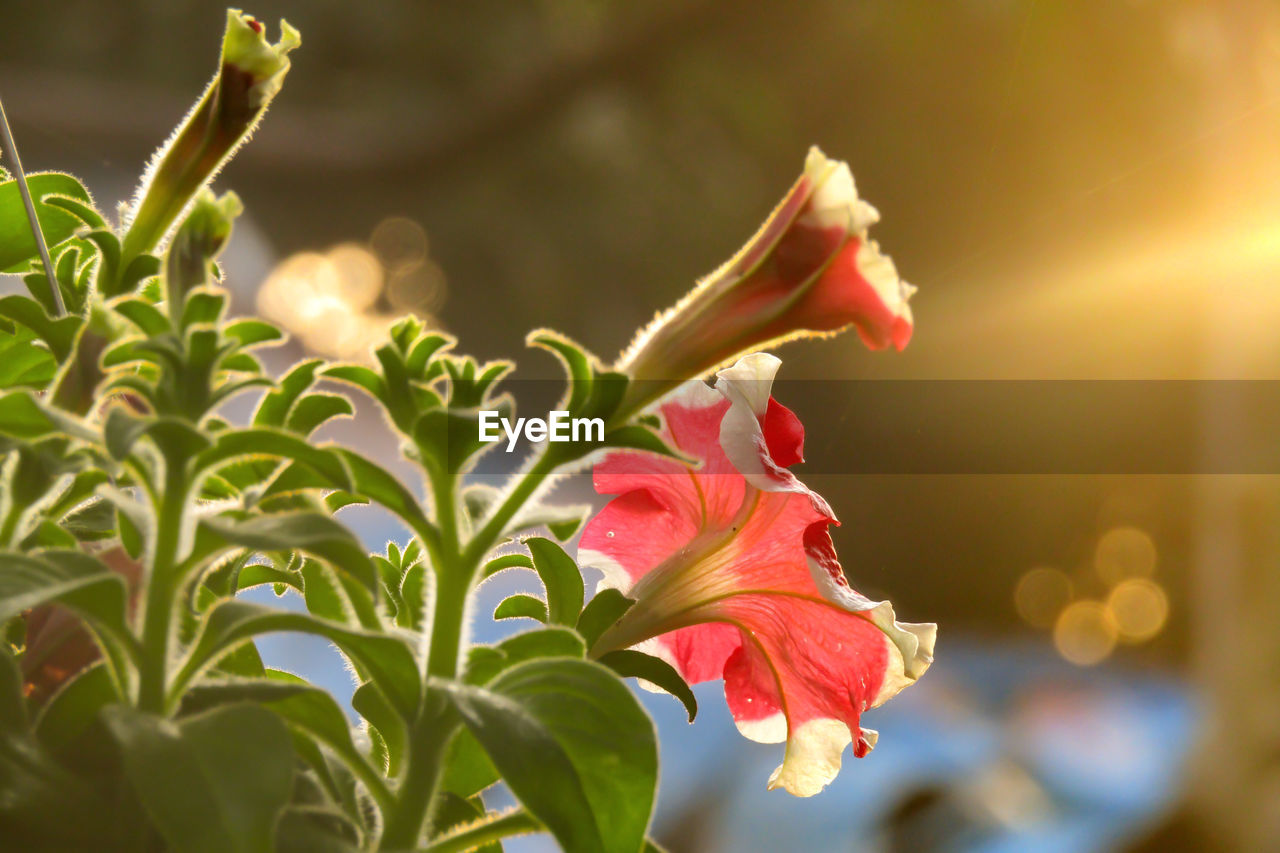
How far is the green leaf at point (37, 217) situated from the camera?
33 centimetres

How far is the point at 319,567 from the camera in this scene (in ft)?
0.96

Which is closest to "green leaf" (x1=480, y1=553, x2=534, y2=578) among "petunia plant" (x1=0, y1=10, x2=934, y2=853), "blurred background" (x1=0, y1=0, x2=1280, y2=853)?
"petunia plant" (x1=0, y1=10, x2=934, y2=853)

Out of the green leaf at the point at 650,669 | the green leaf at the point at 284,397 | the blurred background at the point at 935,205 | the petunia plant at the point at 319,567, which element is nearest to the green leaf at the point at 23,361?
the petunia plant at the point at 319,567

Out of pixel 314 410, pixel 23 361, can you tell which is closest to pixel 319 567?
pixel 314 410

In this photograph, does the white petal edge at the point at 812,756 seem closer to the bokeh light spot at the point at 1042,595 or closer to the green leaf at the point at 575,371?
the green leaf at the point at 575,371

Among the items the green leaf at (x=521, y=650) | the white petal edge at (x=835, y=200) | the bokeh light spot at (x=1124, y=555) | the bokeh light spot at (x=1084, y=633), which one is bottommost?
the green leaf at (x=521, y=650)

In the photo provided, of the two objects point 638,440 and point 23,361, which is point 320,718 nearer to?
point 638,440

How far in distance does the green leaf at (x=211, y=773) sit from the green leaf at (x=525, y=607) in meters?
0.17

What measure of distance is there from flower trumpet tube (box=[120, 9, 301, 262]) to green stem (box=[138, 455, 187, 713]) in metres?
0.13

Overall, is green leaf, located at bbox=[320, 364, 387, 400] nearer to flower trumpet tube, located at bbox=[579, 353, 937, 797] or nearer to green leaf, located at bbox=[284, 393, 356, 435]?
green leaf, located at bbox=[284, 393, 356, 435]

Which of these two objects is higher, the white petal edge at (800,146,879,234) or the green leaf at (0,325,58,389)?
the white petal edge at (800,146,879,234)

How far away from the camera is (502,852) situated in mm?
304

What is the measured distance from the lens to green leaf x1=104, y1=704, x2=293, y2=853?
16 centimetres

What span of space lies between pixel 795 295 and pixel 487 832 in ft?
0.54
